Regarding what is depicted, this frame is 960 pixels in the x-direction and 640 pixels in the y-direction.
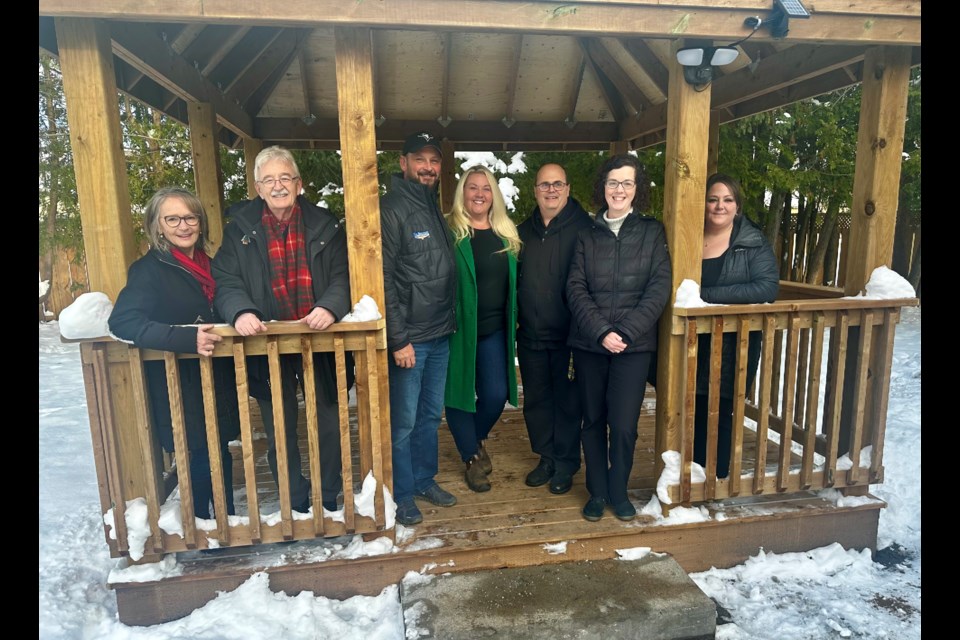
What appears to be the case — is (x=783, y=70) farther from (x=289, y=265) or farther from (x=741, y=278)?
(x=289, y=265)

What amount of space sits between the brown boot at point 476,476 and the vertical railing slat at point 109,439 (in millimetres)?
1665

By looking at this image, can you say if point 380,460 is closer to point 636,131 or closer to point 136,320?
point 136,320

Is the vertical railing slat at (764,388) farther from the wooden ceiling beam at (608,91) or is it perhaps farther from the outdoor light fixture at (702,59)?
the wooden ceiling beam at (608,91)

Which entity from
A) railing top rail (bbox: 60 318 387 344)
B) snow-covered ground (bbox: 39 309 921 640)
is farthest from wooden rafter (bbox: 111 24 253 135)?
snow-covered ground (bbox: 39 309 921 640)

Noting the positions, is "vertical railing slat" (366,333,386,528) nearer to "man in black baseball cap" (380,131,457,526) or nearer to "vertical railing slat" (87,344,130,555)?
"man in black baseball cap" (380,131,457,526)

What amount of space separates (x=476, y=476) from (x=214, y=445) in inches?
54.7

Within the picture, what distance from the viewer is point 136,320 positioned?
89.9 inches

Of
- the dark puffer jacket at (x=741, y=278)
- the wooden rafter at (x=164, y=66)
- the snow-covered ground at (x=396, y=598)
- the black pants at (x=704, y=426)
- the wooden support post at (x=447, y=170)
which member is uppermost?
the wooden rafter at (x=164, y=66)

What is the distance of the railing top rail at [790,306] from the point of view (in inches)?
111

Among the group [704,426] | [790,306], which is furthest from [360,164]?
[704,426]

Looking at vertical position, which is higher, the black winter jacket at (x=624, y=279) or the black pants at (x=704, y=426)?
the black winter jacket at (x=624, y=279)

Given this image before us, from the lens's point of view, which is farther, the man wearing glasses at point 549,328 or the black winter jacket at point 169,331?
the man wearing glasses at point 549,328

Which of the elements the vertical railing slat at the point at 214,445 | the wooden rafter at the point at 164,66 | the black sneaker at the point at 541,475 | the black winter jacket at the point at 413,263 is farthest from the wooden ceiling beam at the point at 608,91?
the vertical railing slat at the point at 214,445
